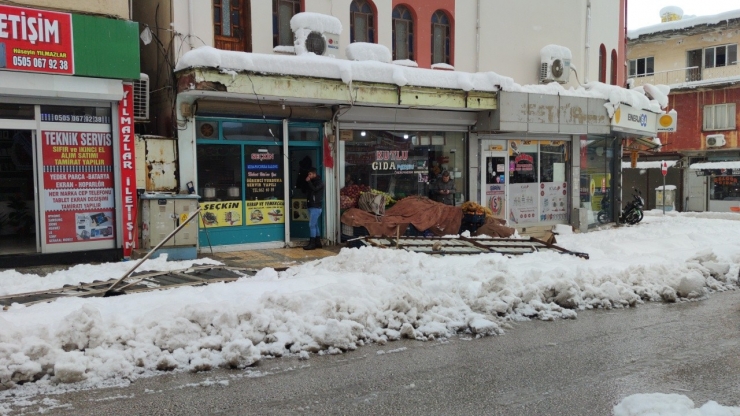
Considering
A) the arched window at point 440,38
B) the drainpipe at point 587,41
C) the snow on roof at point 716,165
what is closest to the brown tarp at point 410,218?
the arched window at point 440,38

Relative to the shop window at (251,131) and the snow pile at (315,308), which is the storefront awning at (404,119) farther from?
the snow pile at (315,308)

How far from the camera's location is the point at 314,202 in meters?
13.8

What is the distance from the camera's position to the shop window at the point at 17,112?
1051 centimetres

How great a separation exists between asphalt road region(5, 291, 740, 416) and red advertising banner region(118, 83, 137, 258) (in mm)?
6729

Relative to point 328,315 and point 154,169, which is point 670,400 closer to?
point 328,315

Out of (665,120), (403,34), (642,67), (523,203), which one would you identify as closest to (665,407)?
(403,34)

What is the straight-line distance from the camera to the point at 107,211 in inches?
454

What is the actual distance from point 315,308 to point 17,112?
7253 mm

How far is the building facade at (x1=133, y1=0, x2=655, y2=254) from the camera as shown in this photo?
12.8 metres

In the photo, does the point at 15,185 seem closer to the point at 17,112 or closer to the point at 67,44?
the point at 17,112

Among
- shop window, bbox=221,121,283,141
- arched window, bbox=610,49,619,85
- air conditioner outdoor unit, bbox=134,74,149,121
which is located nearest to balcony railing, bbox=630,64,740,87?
arched window, bbox=610,49,619,85

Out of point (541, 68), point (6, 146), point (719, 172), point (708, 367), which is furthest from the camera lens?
point (719, 172)

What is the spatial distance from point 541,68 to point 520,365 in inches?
550

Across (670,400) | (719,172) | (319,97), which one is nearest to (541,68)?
(319,97)
